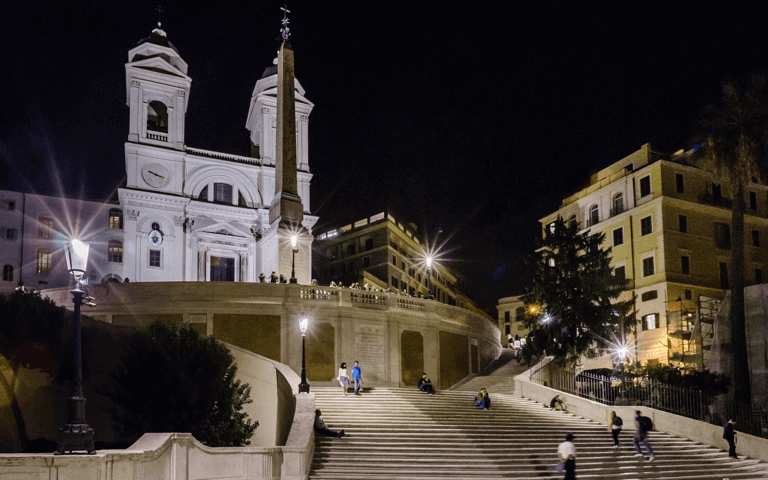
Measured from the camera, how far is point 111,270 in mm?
50844

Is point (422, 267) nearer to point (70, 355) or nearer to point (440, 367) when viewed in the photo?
point (440, 367)

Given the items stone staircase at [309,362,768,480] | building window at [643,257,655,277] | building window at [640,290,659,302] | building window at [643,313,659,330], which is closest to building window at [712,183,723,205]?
building window at [643,257,655,277]

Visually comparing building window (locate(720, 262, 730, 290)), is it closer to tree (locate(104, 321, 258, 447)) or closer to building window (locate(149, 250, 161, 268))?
building window (locate(149, 250, 161, 268))

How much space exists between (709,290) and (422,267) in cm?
3997

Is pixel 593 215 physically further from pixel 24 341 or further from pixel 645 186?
pixel 24 341

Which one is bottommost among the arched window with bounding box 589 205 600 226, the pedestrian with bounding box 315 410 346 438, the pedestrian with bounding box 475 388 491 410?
the pedestrian with bounding box 315 410 346 438

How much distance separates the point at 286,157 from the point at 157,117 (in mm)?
20515

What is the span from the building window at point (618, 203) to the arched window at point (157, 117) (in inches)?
1219

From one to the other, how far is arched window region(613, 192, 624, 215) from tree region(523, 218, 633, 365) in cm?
1939

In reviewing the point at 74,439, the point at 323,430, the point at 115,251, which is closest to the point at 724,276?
the point at 323,430

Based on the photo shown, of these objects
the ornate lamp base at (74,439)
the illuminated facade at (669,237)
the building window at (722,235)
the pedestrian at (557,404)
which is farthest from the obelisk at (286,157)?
the building window at (722,235)

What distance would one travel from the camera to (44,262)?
50469 mm

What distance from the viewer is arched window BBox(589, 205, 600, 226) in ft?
180

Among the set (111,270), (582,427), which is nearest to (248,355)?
(582,427)
